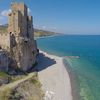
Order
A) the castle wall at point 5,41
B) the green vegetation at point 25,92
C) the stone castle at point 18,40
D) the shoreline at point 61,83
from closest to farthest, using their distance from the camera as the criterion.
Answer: the green vegetation at point 25,92 < the shoreline at point 61,83 < the castle wall at point 5,41 < the stone castle at point 18,40

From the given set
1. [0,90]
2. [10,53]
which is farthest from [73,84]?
[0,90]

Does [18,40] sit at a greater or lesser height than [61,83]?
greater

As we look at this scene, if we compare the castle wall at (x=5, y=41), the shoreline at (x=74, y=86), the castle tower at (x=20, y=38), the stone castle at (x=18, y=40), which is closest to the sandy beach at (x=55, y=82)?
the shoreline at (x=74, y=86)

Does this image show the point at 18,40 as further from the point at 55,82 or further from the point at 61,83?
the point at 61,83

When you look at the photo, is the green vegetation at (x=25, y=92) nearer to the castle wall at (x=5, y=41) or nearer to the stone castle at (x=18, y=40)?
the stone castle at (x=18, y=40)

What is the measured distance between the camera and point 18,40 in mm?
53531

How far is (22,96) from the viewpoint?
36906 mm

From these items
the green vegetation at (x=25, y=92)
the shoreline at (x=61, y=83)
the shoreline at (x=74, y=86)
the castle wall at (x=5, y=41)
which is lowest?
the shoreline at (x=74, y=86)

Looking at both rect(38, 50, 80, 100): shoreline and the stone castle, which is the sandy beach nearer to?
rect(38, 50, 80, 100): shoreline

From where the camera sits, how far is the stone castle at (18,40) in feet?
170

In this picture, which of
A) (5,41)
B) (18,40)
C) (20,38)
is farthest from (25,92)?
(20,38)

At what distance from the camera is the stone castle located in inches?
2040

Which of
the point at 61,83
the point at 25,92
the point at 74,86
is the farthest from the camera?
the point at 61,83

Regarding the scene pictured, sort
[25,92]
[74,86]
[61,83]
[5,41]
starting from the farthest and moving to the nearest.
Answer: [5,41] → [61,83] → [74,86] → [25,92]
